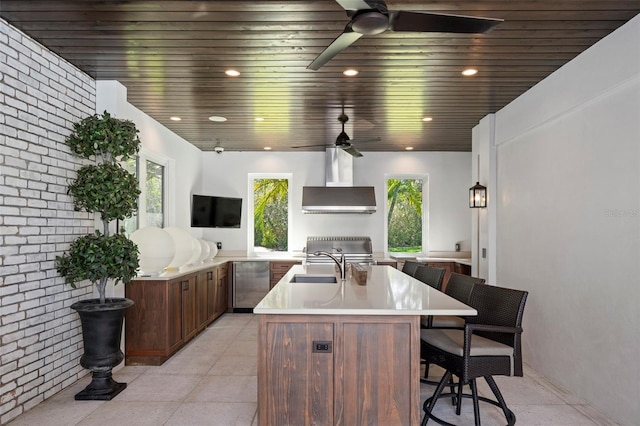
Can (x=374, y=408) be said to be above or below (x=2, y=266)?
below

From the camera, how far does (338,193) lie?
6586mm

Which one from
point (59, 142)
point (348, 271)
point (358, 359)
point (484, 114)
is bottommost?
point (358, 359)

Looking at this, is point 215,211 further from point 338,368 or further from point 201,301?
point 338,368

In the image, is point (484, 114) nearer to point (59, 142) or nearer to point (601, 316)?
point (601, 316)

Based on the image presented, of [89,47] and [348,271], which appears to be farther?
[348,271]

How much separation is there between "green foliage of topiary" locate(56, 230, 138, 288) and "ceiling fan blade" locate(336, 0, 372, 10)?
242cm

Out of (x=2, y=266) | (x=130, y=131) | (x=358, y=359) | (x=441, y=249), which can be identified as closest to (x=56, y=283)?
(x=2, y=266)

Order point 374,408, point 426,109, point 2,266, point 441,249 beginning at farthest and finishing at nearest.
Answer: point 441,249 < point 426,109 < point 2,266 < point 374,408

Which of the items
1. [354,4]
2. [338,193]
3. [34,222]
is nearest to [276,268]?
[338,193]

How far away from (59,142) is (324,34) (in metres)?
2.14

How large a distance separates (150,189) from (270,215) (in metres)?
2.33

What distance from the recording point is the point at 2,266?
2.65 meters

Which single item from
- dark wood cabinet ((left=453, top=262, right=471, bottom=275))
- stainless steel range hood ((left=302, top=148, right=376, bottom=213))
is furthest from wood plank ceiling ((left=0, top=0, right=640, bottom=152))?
dark wood cabinet ((left=453, top=262, right=471, bottom=275))

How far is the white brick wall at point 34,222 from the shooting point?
2.69 meters
